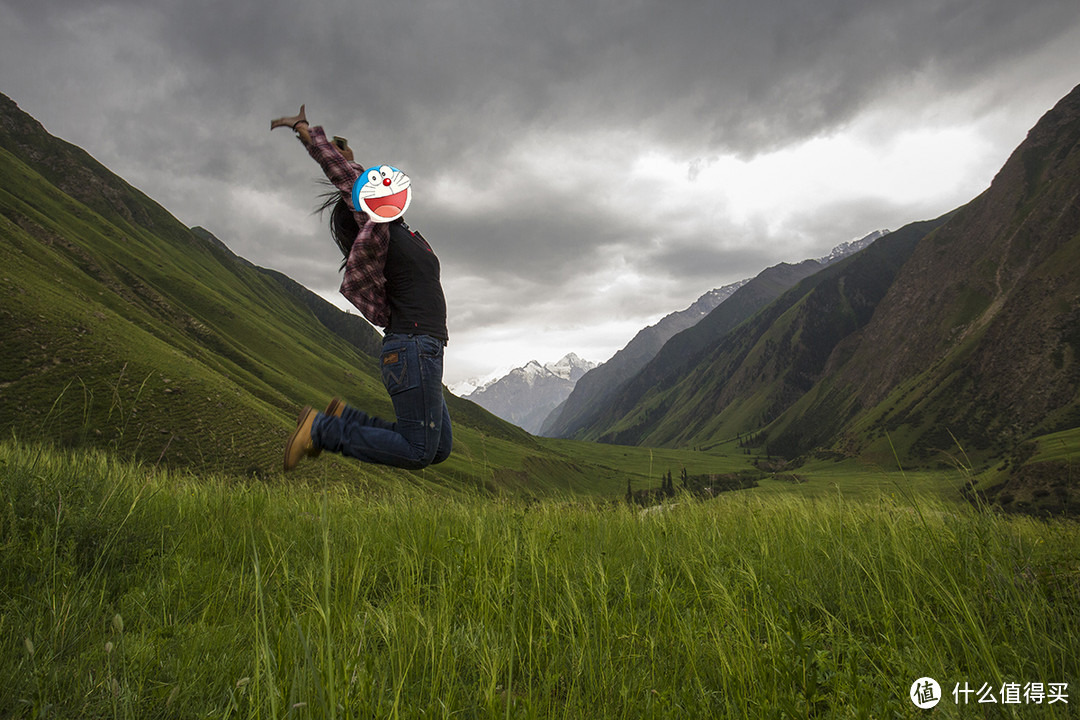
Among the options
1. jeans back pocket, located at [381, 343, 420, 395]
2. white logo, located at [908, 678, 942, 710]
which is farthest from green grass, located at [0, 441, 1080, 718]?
jeans back pocket, located at [381, 343, 420, 395]

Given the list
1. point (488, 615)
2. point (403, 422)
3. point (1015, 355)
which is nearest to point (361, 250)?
point (403, 422)

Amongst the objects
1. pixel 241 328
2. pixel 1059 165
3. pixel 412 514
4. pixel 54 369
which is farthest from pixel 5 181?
pixel 1059 165

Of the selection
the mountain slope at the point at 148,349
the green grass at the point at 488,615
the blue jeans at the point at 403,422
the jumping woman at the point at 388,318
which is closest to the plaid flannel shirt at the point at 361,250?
the jumping woman at the point at 388,318

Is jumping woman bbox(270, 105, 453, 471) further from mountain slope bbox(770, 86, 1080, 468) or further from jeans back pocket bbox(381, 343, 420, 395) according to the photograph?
mountain slope bbox(770, 86, 1080, 468)

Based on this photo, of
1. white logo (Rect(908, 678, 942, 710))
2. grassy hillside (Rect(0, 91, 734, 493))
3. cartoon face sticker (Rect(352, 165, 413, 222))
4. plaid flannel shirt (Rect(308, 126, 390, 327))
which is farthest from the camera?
grassy hillside (Rect(0, 91, 734, 493))

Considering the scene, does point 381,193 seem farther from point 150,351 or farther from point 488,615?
point 150,351

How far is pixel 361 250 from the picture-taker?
4.74 m

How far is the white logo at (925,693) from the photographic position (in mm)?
2256

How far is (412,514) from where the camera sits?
225 inches

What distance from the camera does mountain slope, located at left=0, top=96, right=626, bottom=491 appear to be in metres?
27.4

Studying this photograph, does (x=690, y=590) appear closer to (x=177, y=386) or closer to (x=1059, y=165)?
(x=177, y=386)

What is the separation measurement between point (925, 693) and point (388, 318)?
193 inches

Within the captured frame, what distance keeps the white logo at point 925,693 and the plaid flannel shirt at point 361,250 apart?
480 cm

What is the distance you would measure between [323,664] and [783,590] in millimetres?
3237
